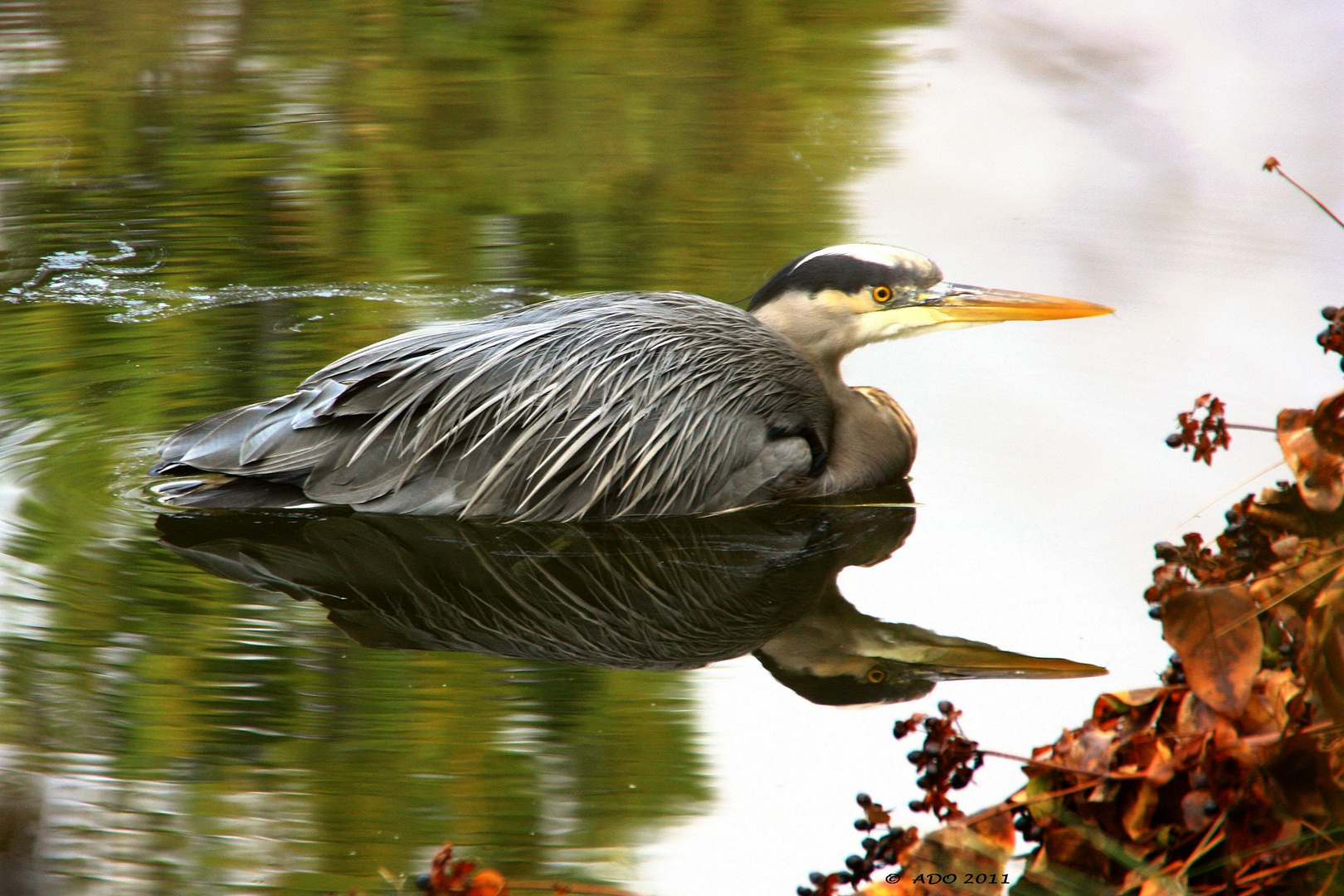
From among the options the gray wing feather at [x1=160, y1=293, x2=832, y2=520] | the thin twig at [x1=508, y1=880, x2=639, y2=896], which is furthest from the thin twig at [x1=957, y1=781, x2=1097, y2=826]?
the gray wing feather at [x1=160, y1=293, x2=832, y2=520]

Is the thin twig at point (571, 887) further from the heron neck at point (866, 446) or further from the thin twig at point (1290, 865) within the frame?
the heron neck at point (866, 446)

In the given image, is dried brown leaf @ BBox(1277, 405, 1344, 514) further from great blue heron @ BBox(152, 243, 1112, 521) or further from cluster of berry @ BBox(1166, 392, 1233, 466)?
great blue heron @ BBox(152, 243, 1112, 521)

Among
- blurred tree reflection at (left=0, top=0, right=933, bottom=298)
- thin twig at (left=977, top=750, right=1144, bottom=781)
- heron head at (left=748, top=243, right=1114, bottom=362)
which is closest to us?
thin twig at (left=977, top=750, right=1144, bottom=781)

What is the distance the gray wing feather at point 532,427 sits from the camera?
14.8 feet

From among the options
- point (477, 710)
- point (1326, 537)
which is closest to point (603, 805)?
point (477, 710)

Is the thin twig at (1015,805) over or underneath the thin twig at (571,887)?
over

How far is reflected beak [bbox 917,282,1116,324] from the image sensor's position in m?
5.01

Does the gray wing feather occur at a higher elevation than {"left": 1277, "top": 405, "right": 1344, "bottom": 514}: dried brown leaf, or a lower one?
lower

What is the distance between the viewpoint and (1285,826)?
233 centimetres

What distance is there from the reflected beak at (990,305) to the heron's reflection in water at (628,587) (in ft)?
2.44

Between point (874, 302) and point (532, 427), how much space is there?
137cm

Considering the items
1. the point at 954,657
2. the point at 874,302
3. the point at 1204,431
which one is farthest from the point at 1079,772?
the point at 874,302

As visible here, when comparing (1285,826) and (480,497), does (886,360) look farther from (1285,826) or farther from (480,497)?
(1285,826)

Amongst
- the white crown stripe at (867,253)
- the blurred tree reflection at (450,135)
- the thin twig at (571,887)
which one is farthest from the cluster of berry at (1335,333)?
the blurred tree reflection at (450,135)
